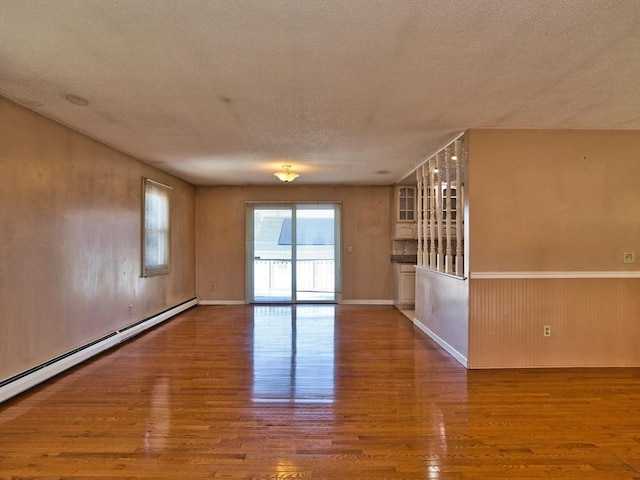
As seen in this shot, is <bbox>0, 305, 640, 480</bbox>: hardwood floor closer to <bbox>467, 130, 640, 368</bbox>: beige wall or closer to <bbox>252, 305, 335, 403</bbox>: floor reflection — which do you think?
<bbox>252, 305, 335, 403</bbox>: floor reflection

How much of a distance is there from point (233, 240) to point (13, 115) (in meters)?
4.90

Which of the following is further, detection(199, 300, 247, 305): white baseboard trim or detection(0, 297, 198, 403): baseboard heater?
detection(199, 300, 247, 305): white baseboard trim

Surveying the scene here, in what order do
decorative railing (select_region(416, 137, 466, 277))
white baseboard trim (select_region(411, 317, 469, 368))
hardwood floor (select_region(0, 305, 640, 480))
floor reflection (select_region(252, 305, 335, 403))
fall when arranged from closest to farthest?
1. hardwood floor (select_region(0, 305, 640, 480))
2. floor reflection (select_region(252, 305, 335, 403))
3. white baseboard trim (select_region(411, 317, 469, 368))
4. decorative railing (select_region(416, 137, 466, 277))

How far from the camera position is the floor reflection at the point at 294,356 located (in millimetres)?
3252

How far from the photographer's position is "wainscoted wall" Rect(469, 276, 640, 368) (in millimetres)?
3902

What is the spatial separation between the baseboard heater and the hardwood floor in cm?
9

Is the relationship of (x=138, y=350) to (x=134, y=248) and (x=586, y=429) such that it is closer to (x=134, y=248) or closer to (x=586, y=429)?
(x=134, y=248)

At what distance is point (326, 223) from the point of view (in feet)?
25.9

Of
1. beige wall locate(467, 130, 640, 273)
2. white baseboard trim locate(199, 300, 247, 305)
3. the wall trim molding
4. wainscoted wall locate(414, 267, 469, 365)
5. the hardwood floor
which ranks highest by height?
beige wall locate(467, 130, 640, 273)

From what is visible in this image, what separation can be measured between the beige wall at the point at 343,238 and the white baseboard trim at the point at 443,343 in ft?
6.32

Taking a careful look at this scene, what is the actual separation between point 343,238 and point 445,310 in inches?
137

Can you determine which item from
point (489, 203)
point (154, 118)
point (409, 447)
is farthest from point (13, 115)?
point (489, 203)

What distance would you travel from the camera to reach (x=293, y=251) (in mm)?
7812

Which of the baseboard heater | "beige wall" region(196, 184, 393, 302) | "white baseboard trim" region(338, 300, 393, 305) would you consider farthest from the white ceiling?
"white baseboard trim" region(338, 300, 393, 305)
